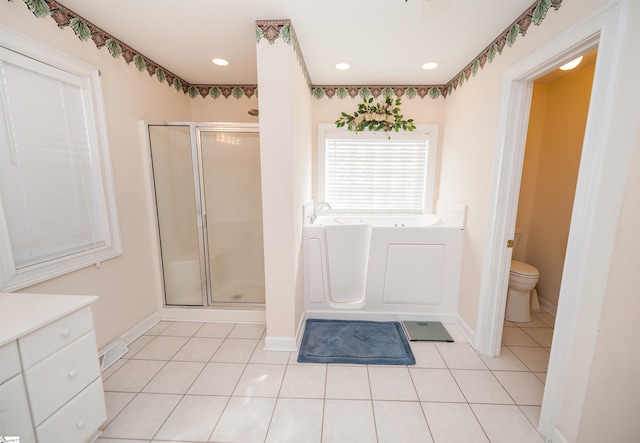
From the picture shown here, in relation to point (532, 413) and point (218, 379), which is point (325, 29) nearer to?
point (218, 379)

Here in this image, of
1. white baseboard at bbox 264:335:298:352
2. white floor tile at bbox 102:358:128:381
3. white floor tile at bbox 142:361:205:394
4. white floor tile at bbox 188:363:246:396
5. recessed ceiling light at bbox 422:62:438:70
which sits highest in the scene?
recessed ceiling light at bbox 422:62:438:70

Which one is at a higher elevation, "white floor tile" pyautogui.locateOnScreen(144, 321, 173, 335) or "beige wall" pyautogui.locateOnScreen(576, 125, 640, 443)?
"beige wall" pyautogui.locateOnScreen(576, 125, 640, 443)

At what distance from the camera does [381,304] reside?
2.48 m

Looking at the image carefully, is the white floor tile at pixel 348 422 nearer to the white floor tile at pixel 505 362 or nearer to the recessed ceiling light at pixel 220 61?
the white floor tile at pixel 505 362

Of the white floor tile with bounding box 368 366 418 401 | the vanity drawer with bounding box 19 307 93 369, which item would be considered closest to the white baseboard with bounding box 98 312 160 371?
the vanity drawer with bounding box 19 307 93 369

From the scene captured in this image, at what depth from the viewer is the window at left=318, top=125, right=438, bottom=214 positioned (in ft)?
9.56

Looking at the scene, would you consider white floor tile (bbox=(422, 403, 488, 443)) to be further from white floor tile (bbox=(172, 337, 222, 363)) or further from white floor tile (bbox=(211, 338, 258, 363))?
white floor tile (bbox=(172, 337, 222, 363))

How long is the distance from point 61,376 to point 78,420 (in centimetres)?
26

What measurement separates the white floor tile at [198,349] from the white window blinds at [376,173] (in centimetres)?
185

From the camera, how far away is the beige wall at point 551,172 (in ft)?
7.87

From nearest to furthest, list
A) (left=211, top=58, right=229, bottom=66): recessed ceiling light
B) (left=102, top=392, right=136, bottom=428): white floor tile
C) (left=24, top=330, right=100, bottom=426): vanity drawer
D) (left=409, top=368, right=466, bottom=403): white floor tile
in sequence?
(left=24, top=330, right=100, bottom=426): vanity drawer < (left=102, top=392, right=136, bottom=428): white floor tile < (left=409, top=368, right=466, bottom=403): white floor tile < (left=211, top=58, right=229, bottom=66): recessed ceiling light

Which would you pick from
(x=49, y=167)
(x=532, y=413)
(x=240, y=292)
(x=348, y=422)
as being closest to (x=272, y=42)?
(x=49, y=167)

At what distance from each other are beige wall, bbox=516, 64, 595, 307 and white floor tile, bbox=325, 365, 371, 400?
228 cm

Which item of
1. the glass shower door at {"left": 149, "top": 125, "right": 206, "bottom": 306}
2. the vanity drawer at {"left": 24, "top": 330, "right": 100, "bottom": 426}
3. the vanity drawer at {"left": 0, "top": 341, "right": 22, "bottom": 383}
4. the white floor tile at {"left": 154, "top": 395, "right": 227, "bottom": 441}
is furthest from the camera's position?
the glass shower door at {"left": 149, "top": 125, "right": 206, "bottom": 306}
